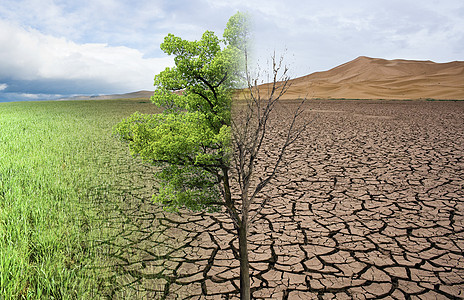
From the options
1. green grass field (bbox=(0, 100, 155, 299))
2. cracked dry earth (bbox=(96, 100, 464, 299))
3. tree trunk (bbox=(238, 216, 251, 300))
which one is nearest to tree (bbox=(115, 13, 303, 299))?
tree trunk (bbox=(238, 216, 251, 300))

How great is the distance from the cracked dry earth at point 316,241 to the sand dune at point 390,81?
19056 mm

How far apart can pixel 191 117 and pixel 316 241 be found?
7.63 feet

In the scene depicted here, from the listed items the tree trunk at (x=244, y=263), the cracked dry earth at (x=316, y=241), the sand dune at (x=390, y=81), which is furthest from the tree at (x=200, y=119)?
the sand dune at (x=390, y=81)

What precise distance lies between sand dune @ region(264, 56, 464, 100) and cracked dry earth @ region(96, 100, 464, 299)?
19.1 meters

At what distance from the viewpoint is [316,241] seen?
393cm

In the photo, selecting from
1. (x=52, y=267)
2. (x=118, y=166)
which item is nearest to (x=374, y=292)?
(x=52, y=267)

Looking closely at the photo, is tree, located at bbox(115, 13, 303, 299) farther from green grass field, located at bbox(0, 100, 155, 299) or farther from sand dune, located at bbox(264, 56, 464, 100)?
sand dune, located at bbox(264, 56, 464, 100)

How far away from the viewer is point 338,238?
4008mm

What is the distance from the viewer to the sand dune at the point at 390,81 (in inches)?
1449

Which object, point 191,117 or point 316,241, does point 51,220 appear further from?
point 316,241

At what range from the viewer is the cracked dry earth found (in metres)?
3.03

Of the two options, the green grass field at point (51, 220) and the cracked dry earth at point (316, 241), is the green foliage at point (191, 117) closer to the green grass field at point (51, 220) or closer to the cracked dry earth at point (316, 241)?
the cracked dry earth at point (316, 241)

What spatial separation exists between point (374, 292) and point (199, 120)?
2327mm

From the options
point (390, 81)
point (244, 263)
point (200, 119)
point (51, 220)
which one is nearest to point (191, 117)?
point (200, 119)
